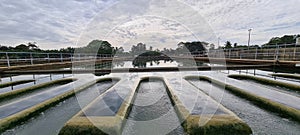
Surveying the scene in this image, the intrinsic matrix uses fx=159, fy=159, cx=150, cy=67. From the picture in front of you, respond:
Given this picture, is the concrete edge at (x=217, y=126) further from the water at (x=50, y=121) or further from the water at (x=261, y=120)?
the water at (x=50, y=121)

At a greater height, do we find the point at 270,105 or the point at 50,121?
the point at 270,105

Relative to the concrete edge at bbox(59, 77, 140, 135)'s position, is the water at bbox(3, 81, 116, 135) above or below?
below

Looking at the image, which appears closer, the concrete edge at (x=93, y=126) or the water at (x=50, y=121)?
the concrete edge at (x=93, y=126)

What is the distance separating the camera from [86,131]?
2.04 m

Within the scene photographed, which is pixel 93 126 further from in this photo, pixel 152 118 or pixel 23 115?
pixel 23 115

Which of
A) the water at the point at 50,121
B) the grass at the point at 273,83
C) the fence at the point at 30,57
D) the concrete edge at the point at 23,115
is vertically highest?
the fence at the point at 30,57

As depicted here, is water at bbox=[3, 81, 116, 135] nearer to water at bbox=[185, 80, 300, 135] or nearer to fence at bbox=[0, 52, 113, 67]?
water at bbox=[185, 80, 300, 135]

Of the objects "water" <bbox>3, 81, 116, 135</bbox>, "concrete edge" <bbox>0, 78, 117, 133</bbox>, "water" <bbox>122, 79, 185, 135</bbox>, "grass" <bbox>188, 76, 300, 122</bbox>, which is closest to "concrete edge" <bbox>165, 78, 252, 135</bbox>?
"water" <bbox>122, 79, 185, 135</bbox>

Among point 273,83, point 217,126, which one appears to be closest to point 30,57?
point 217,126

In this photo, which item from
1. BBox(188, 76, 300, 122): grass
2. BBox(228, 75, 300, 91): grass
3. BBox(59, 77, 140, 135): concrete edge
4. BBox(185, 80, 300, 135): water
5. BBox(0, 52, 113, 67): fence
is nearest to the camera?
BBox(59, 77, 140, 135): concrete edge

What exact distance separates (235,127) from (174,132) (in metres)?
0.81

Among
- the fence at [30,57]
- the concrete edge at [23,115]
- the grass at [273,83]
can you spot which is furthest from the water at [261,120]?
the fence at [30,57]

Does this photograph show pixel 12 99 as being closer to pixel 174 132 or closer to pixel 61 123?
pixel 61 123

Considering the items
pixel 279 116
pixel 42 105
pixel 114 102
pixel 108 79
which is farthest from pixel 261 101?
pixel 108 79
